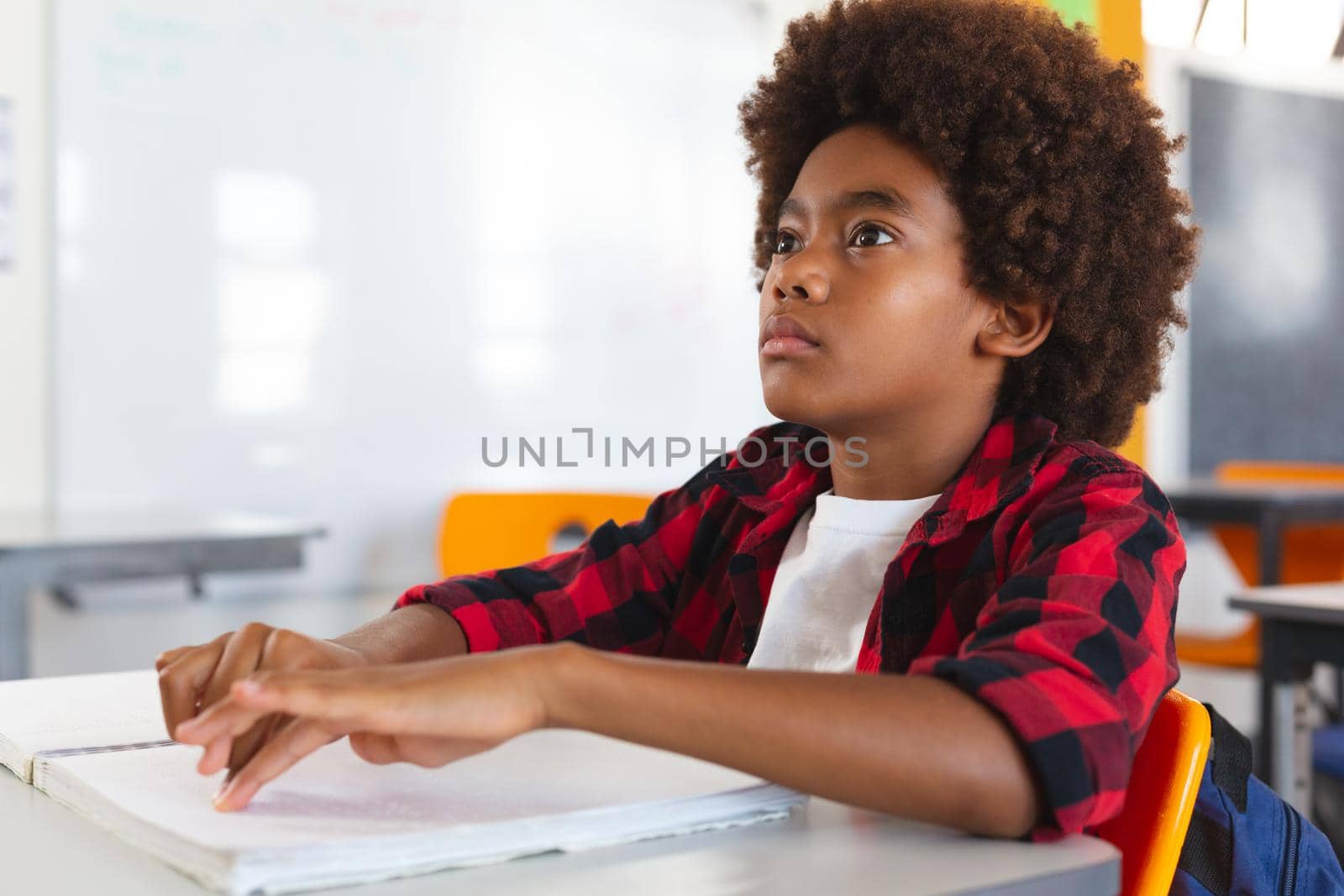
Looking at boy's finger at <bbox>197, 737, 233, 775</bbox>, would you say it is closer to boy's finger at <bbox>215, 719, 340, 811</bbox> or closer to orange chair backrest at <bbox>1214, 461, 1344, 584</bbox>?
boy's finger at <bbox>215, 719, 340, 811</bbox>

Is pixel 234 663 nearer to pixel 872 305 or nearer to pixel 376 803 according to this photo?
pixel 376 803

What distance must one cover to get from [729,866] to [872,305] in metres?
0.54

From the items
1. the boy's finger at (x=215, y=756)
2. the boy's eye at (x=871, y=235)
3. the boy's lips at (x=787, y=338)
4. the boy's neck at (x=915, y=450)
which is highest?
the boy's eye at (x=871, y=235)

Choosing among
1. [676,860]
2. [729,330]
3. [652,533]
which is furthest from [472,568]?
[676,860]

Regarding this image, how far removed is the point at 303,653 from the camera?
80 cm

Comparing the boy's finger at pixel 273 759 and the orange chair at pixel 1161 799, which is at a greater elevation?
the boy's finger at pixel 273 759

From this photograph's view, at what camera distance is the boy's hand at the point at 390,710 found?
24.5 inches

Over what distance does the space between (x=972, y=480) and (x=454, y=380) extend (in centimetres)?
212

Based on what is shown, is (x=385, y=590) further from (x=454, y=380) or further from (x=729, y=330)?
(x=729, y=330)

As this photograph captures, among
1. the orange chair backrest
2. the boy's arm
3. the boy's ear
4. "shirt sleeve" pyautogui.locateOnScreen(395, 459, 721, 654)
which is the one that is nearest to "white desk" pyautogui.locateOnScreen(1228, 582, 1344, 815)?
the boy's ear

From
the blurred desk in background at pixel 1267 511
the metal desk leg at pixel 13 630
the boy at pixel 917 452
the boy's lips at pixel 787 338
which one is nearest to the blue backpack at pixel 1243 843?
the boy at pixel 917 452

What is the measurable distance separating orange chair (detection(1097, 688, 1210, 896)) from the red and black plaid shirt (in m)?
0.05

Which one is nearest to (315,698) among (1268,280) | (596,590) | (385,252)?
(596,590)

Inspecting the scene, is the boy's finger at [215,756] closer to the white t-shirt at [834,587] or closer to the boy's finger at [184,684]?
the boy's finger at [184,684]
